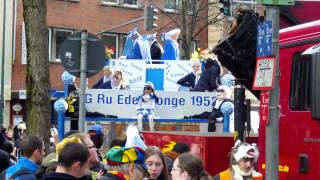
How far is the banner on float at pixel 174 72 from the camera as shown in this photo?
17688 millimetres

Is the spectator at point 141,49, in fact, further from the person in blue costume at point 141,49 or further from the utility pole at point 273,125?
the utility pole at point 273,125

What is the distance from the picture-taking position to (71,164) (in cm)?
500

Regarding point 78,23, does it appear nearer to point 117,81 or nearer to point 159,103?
point 117,81

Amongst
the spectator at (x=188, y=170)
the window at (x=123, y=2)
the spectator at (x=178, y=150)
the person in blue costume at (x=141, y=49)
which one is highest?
the window at (x=123, y=2)

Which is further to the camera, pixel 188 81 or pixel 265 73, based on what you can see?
pixel 188 81

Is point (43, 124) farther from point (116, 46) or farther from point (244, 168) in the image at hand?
point (116, 46)

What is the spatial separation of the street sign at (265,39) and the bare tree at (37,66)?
5.60 metres

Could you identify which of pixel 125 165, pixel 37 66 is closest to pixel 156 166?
pixel 125 165

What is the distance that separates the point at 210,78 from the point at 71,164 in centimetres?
1197

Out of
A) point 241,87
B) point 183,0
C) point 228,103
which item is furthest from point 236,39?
point 183,0

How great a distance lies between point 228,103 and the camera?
13.4 metres

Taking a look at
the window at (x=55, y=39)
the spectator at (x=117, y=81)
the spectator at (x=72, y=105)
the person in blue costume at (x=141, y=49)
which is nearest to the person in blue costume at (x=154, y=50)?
the person in blue costume at (x=141, y=49)

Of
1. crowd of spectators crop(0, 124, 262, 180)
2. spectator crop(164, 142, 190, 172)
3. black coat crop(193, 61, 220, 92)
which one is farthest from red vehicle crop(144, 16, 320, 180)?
black coat crop(193, 61, 220, 92)

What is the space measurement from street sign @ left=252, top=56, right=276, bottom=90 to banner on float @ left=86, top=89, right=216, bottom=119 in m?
8.17
